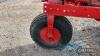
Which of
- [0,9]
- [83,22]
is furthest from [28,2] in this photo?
[83,22]

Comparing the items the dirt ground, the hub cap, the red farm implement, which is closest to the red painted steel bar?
the red farm implement

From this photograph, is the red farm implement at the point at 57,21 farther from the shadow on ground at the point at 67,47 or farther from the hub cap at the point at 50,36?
the shadow on ground at the point at 67,47

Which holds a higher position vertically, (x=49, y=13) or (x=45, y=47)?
(x=49, y=13)

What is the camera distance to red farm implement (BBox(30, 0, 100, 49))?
4535 millimetres

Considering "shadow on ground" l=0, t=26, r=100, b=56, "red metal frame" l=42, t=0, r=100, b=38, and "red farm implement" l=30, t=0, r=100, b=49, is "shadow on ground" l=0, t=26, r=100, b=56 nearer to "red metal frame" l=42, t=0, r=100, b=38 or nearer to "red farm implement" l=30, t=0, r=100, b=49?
"red farm implement" l=30, t=0, r=100, b=49

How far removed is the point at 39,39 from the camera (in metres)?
4.88

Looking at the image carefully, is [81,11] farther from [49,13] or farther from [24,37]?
[24,37]

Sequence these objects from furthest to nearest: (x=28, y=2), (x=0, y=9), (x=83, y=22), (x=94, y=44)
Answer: (x=28, y=2) < (x=0, y=9) < (x=83, y=22) < (x=94, y=44)

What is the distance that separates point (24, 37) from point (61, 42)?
1.07 meters

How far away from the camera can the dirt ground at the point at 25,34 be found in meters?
4.85

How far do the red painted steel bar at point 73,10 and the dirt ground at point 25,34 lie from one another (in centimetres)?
76

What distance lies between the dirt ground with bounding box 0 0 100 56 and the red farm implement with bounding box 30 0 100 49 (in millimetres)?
194

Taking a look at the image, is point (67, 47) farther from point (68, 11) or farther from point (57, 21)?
point (68, 11)

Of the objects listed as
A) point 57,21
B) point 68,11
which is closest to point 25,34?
point 57,21
